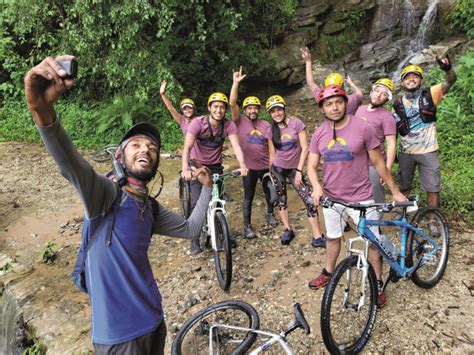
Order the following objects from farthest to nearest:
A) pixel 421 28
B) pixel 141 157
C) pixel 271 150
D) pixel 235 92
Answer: pixel 421 28 < pixel 271 150 < pixel 235 92 < pixel 141 157

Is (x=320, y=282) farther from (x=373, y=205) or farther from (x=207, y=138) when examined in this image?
(x=207, y=138)

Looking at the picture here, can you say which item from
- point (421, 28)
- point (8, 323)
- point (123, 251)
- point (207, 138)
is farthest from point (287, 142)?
point (421, 28)

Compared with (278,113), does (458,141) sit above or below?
below

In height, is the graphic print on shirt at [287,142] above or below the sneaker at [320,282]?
above

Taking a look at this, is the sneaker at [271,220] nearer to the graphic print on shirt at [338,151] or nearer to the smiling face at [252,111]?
the smiling face at [252,111]

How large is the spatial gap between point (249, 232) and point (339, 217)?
8.44ft

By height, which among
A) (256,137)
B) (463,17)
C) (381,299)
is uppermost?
(463,17)

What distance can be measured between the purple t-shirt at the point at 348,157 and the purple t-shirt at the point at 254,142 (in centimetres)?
Result: 205

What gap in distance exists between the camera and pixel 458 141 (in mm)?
8891

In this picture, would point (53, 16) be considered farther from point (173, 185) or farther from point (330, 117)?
point (330, 117)

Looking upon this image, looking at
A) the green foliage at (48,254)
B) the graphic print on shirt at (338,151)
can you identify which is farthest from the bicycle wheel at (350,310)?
the green foliage at (48,254)

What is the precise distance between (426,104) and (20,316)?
22.6 feet

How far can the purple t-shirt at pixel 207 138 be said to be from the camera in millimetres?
5713

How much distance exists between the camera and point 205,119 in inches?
228
